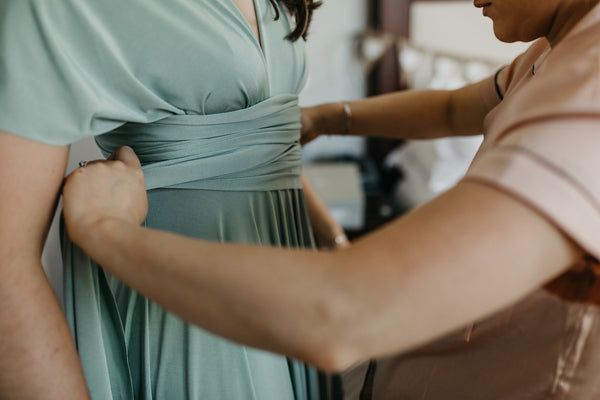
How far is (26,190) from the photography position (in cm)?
46

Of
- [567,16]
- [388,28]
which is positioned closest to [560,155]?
[567,16]

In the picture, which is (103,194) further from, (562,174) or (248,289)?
(562,174)

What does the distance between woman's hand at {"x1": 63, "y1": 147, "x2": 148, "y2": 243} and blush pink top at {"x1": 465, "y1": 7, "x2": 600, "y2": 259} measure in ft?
1.06

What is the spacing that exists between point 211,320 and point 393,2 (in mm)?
2511

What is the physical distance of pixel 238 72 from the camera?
1.82 feet

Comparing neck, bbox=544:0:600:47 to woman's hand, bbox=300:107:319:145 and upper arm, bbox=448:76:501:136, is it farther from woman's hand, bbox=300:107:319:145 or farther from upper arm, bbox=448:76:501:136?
woman's hand, bbox=300:107:319:145

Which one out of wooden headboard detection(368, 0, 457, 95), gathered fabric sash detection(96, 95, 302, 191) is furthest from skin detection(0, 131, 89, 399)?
wooden headboard detection(368, 0, 457, 95)

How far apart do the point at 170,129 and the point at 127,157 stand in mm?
56

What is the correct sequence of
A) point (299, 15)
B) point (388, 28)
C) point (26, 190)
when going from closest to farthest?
point (26, 190) → point (299, 15) → point (388, 28)

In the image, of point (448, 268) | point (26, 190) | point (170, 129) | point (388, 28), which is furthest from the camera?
point (388, 28)

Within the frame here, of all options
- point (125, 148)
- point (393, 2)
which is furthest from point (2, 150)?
point (393, 2)

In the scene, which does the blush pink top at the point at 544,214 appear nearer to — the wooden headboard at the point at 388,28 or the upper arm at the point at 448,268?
the upper arm at the point at 448,268

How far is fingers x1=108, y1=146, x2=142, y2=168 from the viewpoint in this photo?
55 centimetres

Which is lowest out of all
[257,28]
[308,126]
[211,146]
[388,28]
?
[388,28]
